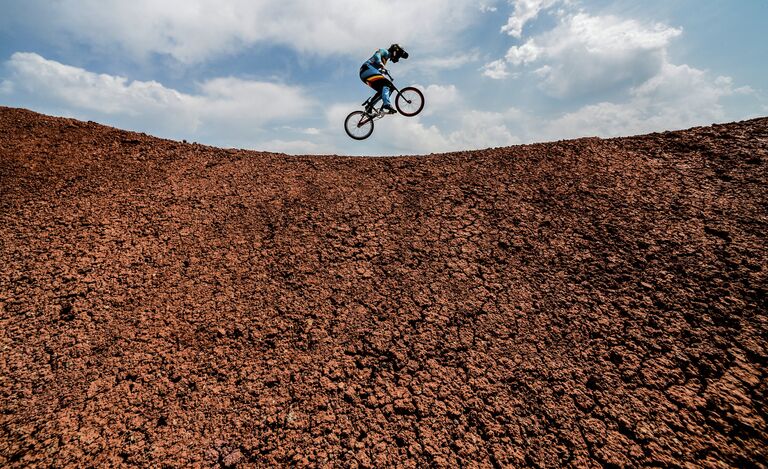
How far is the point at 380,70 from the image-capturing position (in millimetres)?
9242

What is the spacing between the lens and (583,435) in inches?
110

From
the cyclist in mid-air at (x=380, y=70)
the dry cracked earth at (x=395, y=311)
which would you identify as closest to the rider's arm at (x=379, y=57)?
the cyclist in mid-air at (x=380, y=70)

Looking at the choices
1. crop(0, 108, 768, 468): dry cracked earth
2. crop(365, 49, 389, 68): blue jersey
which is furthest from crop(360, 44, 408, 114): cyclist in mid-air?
crop(0, 108, 768, 468): dry cracked earth

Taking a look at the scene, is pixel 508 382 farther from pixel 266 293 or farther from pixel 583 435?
pixel 266 293

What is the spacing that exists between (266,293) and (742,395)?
5.15m

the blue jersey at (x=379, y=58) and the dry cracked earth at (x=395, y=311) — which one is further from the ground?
the blue jersey at (x=379, y=58)

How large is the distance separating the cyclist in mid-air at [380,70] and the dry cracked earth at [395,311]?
3.78 m

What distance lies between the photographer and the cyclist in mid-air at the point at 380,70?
921 cm

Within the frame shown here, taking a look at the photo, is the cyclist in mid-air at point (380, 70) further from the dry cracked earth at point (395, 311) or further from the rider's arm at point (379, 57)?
the dry cracked earth at point (395, 311)

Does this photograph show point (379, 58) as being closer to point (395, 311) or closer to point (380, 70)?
point (380, 70)

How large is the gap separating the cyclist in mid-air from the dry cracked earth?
378cm

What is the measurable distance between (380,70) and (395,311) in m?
7.63

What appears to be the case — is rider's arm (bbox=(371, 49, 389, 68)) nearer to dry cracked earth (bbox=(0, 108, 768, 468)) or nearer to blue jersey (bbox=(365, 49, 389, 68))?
blue jersey (bbox=(365, 49, 389, 68))

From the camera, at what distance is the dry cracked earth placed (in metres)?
2.84
